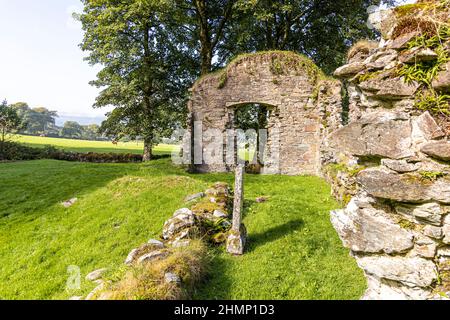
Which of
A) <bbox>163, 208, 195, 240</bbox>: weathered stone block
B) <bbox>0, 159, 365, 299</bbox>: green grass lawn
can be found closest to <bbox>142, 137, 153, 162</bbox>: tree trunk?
<bbox>0, 159, 365, 299</bbox>: green grass lawn

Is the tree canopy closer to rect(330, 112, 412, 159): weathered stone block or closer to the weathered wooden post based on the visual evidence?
the weathered wooden post

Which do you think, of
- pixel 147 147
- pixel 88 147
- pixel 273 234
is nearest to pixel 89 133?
pixel 88 147

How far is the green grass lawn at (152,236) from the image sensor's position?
15.3 ft

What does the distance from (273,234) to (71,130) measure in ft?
340

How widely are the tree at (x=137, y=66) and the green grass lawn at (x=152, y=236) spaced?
773 cm

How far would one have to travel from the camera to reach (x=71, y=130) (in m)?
93.2

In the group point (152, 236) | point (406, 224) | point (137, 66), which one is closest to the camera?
point (406, 224)

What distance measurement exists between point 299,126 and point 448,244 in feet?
38.4

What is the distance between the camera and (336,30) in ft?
65.7

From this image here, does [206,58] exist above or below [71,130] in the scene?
above

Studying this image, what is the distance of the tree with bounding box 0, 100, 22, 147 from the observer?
74.5 feet

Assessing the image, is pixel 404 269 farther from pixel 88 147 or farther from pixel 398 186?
pixel 88 147

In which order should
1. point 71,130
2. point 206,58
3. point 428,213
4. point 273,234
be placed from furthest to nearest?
point 71,130
point 206,58
point 273,234
point 428,213
